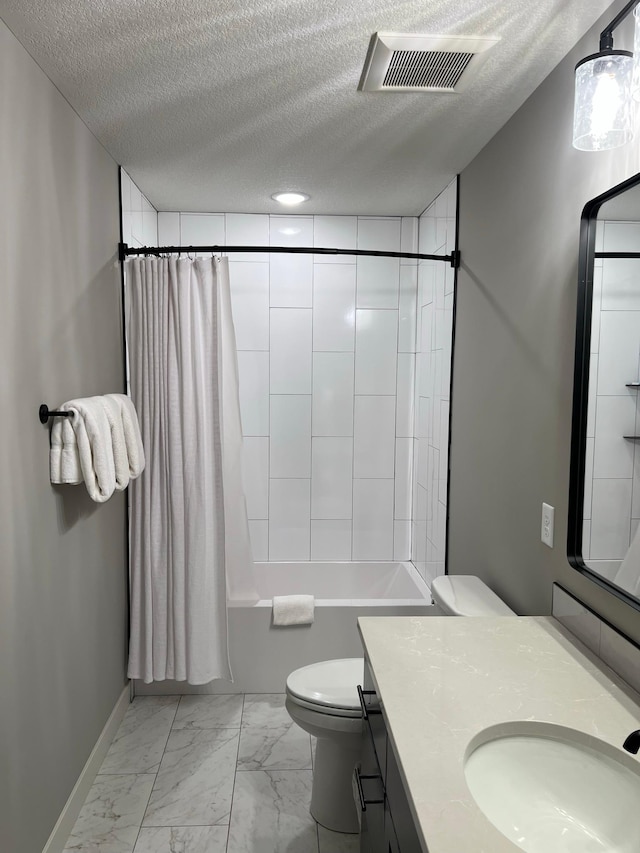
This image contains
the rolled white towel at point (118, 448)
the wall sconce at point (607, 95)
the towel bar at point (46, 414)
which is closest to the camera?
the wall sconce at point (607, 95)

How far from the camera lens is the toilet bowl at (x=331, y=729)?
1.98 metres

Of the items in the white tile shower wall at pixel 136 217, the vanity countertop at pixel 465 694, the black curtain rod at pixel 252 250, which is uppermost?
the white tile shower wall at pixel 136 217

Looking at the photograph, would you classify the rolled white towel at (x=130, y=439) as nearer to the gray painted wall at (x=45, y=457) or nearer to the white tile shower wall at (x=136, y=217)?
the gray painted wall at (x=45, y=457)

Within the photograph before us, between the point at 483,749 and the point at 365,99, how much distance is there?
1.90 meters

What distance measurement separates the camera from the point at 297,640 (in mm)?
2961

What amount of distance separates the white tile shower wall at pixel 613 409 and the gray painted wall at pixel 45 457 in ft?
4.99

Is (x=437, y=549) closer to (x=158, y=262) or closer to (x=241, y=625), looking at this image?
(x=241, y=625)

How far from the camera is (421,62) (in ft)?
5.80

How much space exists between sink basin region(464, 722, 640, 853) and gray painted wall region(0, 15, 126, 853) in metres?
1.22

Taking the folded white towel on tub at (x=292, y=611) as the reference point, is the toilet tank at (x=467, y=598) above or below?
above

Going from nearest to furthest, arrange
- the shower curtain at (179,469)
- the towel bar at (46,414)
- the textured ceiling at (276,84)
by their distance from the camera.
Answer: the textured ceiling at (276,84) < the towel bar at (46,414) < the shower curtain at (179,469)

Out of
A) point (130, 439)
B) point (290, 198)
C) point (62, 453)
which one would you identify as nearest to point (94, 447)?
point (62, 453)

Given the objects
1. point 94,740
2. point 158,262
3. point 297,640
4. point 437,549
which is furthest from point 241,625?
point 158,262

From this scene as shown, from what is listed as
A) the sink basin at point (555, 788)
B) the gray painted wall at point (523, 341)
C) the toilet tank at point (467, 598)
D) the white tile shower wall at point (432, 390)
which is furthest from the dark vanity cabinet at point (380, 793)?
the white tile shower wall at point (432, 390)
